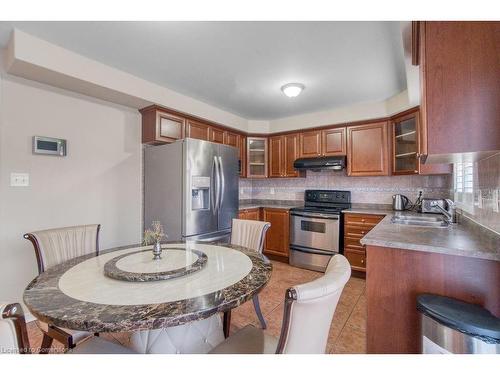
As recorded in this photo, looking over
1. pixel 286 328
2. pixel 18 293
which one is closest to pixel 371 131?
pixel 286 328

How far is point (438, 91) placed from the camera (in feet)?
3.87

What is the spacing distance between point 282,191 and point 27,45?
3.73 meters

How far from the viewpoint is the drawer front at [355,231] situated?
124 inches

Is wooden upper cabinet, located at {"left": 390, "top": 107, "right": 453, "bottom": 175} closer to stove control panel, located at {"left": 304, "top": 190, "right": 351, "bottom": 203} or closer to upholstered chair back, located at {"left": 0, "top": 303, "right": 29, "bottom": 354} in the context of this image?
stove control panel, located at {"left": 304, "top": 190, "right": 351, "bottom": 203}

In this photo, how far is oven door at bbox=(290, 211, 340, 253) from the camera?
332cm

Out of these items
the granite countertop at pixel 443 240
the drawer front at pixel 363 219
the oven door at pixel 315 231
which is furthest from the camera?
the oven door at pixel 315 231

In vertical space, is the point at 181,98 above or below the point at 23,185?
above

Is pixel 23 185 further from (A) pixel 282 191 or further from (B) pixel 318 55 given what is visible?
(A) pixel 282 191

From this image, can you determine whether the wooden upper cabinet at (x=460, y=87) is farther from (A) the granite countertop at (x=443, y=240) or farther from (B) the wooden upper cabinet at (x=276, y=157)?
(B) the wooden upper cabinet at (x=276, y=157)

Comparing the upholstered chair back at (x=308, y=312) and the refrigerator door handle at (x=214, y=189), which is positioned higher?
the refrigerator door handle at (x=214, y=189)

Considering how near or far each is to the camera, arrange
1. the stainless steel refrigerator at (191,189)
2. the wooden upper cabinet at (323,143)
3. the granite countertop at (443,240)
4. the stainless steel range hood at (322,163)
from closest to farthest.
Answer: the granite countertop at (443,240), the stainless steel refrigerator at (191,189), the stainless steel range hood at (322,163), the wooden upper cabinet at (323,143)

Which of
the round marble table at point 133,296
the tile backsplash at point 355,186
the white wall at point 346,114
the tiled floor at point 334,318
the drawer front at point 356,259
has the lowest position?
the tiled floor at point 334,318

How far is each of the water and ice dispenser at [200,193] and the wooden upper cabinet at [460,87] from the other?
2060mm

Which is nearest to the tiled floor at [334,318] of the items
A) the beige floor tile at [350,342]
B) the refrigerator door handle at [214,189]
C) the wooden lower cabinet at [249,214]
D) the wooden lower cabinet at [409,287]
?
the beige floor tile at [350,342]
